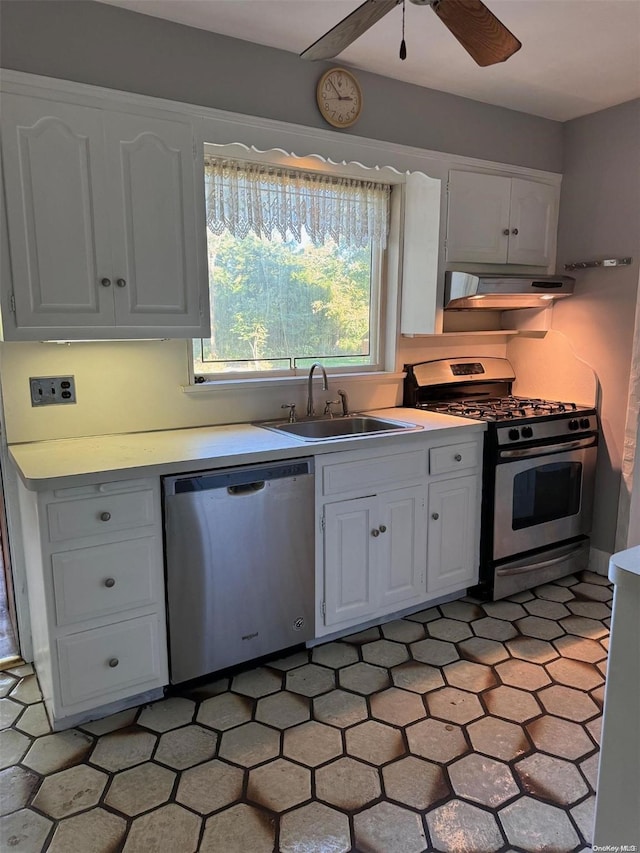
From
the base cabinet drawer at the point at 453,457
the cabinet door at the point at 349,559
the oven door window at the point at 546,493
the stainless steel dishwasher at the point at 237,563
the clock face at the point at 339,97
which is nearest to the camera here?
the stainless steel dishwasher at the point at 237,563

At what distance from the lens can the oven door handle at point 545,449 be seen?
9.76 feet

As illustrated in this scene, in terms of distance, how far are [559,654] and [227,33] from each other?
2937 mm

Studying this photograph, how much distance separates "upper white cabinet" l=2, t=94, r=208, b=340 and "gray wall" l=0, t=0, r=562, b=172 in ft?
0.56

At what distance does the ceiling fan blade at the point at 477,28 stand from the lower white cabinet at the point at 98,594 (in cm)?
170

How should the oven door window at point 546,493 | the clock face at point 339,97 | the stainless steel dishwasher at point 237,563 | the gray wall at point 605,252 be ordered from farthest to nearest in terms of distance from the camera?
the gray wall at point 605,252, the oven door window at point 546,493, the clock face at point 339,97, the stainless steel dishwasher at point 237,563

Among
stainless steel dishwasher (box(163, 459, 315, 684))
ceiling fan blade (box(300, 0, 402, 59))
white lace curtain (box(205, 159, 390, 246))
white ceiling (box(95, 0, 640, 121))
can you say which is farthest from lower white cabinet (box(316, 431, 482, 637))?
white ceiling (box(95, 0, 640, 121))

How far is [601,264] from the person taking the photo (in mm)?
3258

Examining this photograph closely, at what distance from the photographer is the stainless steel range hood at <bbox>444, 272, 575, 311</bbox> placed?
3.03 m

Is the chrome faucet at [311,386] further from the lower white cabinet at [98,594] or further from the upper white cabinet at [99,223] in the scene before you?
the lower white cabinet at [98,594]

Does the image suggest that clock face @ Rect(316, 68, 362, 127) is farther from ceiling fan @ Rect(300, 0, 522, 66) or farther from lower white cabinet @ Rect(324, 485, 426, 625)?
lower white cabinet @ Rect(324, 485, 426, 625)

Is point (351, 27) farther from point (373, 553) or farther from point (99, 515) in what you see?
point (373, 553)

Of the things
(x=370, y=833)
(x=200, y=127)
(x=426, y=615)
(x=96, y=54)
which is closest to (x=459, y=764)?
(x=370, y=833)

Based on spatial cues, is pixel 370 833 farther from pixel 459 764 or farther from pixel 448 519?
pixel 448 519

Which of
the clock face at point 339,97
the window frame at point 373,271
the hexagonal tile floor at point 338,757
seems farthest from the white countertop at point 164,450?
the clock face at point 339,97
